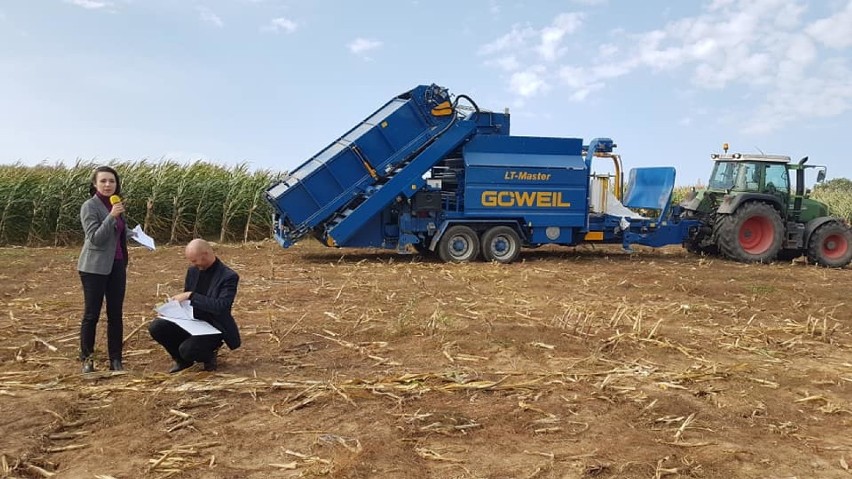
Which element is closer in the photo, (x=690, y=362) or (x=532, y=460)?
(x=532, y=460)

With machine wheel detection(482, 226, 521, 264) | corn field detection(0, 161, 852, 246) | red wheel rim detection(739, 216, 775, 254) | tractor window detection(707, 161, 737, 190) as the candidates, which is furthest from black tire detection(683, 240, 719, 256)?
corn field detection(0, 161, 852, 246)

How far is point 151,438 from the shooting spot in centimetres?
428

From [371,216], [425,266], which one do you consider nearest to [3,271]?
[371,216]

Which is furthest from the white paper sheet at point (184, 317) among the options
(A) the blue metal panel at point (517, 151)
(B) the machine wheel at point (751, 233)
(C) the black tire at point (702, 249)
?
(C) the black tire at point (702, 249)

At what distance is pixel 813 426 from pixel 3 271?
460 inches

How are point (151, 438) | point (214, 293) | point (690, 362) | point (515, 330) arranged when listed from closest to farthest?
point (151, 438)
point (214, 293)
point (690, 362)
point (515, 330)

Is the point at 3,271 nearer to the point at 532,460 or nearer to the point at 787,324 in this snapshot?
the point at 532,460

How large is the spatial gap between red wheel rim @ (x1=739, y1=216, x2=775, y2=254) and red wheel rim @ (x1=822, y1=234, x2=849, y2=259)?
4.40ft

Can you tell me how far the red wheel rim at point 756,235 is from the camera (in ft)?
46.6

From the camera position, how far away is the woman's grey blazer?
5359 millimetres

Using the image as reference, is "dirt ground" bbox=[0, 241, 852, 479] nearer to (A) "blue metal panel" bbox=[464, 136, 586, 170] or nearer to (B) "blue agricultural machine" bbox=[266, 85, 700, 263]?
(B) "blue agricultural machine" bbox=[266, 85, 700, 263]

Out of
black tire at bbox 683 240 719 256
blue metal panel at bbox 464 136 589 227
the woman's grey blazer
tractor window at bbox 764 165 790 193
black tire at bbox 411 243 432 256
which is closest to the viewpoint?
the woman's grey blazer

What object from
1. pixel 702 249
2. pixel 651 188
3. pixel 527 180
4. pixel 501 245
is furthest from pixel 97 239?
pixel 702 249

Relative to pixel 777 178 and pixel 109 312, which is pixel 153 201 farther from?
pixel 777 178
